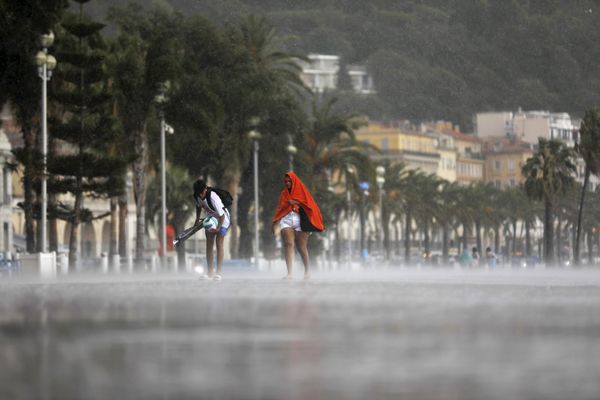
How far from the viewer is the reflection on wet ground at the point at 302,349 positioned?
9062mm

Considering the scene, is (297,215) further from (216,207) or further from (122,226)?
(122,226)

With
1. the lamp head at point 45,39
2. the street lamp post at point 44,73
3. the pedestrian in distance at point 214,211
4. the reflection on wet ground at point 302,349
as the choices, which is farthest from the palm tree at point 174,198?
the reflection on wet ground at point 302,349

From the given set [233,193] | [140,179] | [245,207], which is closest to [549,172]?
[245,207]

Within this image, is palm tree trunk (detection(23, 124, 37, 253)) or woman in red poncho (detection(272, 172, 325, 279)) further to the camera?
palm tree trunk (detection(23, 124, 37, 253))

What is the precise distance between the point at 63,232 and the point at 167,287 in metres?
111

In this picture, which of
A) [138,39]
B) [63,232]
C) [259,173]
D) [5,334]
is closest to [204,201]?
[5,334]

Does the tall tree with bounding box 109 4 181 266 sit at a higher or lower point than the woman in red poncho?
higher

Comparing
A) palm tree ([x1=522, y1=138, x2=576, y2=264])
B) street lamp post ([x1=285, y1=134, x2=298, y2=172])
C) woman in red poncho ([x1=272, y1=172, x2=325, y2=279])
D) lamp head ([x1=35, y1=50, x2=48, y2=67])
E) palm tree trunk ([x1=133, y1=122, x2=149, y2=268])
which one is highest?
palm tree ([x1=522, y1=138, x2=576, y2=264])

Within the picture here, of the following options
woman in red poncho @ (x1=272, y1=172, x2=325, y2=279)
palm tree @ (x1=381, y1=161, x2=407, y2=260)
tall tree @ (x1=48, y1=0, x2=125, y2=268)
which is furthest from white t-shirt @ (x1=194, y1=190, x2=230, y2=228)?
palm tree @ (x1=381, y1=161, x2=407, y2=260)

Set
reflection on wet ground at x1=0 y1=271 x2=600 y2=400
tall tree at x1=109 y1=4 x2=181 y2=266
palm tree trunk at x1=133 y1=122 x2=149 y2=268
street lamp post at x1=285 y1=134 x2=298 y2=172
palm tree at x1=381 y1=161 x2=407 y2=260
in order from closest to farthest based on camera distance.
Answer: reflection on wet ground at x1=0 y1=271 x2=600 y2=400
palm tree trunk at x1=133 y1=122 x2=149 y2=268
tall tree at x1=109 y1=4 x2=181 y2=266
street lamp post at x1=285 y1=134 x2=298 y2=172
palm tree at x1=381 y1=161 x2=407 y2=260

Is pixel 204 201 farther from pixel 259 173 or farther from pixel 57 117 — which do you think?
pixel 259 173

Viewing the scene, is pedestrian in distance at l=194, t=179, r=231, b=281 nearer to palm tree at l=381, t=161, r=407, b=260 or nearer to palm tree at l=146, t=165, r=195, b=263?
palm tree at l=146, t=165, r=195, b=263

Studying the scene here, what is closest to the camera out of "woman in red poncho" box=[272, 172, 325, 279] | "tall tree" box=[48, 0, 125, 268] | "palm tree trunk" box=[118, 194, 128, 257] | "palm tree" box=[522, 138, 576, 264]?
"woman in red poncho" box=[272, 172, 325, 279]

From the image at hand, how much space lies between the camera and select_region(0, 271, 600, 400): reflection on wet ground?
9.06 meters
